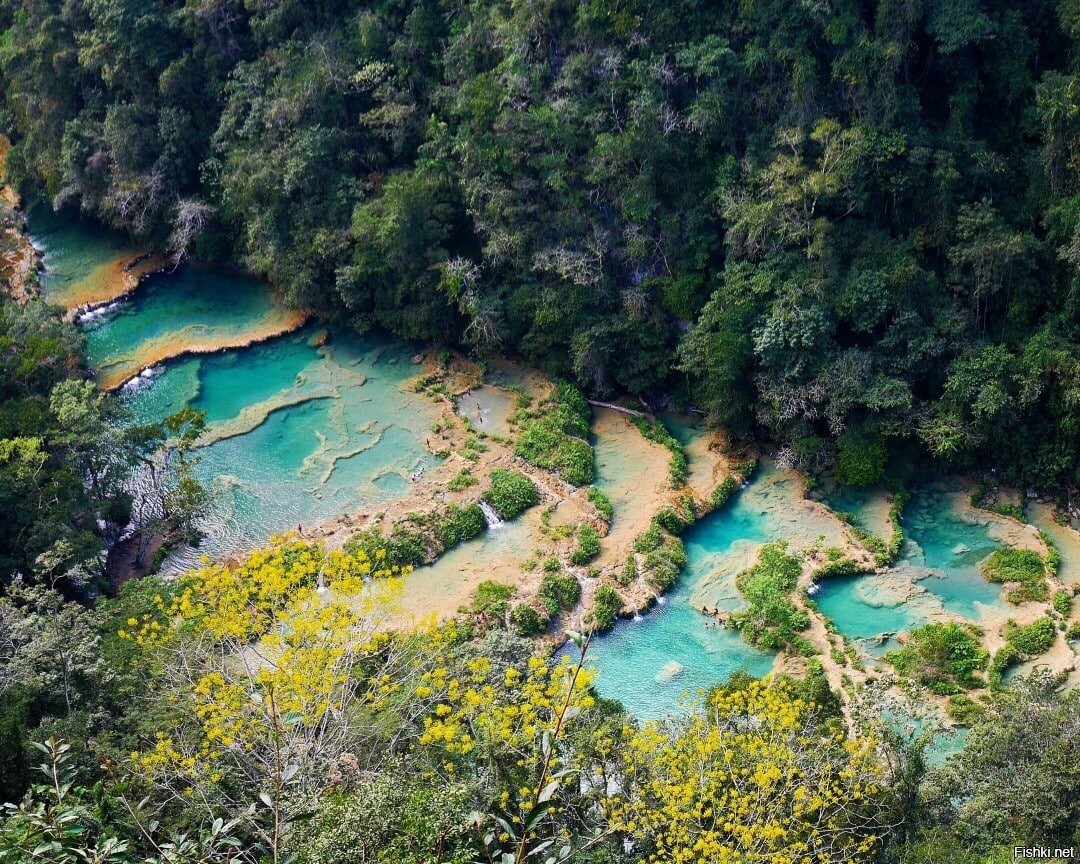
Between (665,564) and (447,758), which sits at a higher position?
(447,758)

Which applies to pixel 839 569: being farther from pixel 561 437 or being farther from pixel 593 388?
pixel 593 388

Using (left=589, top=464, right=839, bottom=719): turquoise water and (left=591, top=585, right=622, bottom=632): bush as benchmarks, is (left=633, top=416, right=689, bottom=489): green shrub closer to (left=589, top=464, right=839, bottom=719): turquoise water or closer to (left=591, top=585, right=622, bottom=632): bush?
(left=589, top=464, right=839, bottom=719): turquoise water

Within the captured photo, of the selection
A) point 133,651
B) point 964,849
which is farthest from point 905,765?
point 133,651

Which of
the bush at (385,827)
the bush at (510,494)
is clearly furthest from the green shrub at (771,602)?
the bush at (385,827)

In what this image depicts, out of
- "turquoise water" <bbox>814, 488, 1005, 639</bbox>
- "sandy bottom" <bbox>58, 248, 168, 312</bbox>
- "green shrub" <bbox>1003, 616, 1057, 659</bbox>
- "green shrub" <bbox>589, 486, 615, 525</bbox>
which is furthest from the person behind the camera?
"sandy bottom" <bbox>58, 248, 168, 312</bbox>

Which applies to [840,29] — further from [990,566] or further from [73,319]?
[73,319]

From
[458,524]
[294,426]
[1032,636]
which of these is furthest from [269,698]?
[1032,636]

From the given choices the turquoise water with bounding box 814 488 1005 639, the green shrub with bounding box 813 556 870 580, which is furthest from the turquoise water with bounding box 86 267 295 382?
the turquoise water with bounding box 814 488 1005 639

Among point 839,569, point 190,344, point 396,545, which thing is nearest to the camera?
point 839,569
